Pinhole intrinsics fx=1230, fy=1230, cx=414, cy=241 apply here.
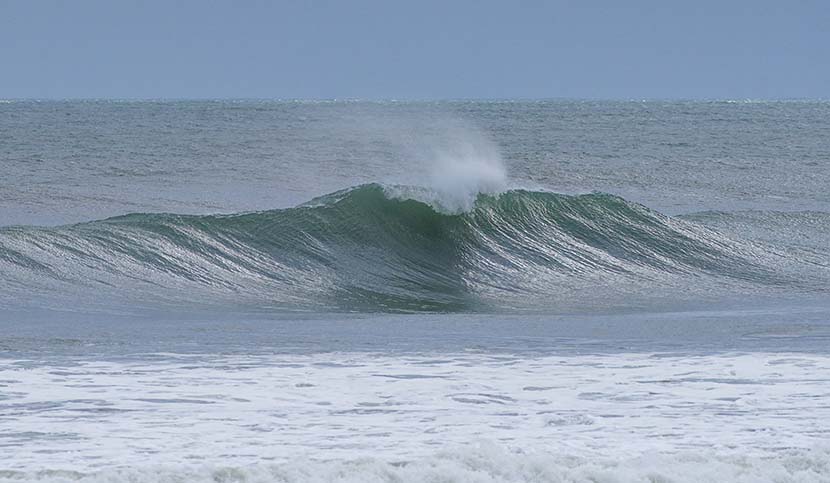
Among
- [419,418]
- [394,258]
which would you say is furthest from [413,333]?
[394,258]

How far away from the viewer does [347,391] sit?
23.4 feet

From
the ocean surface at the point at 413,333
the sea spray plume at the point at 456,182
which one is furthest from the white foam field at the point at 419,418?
the sea spray plume at the point at 456,182

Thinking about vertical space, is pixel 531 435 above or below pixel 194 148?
below

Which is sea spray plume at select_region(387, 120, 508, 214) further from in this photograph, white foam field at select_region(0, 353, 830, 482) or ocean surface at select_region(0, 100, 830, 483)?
white foam field at select_region(0, 353, 830, 482)

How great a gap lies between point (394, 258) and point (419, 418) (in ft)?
28.4

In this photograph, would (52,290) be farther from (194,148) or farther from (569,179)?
(194,148)

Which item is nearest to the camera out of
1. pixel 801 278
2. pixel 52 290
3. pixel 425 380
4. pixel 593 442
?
pixel 593 442

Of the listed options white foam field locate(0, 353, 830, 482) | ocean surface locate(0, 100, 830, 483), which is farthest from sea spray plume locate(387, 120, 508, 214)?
white foam field locate(0, 353, 830, 482)

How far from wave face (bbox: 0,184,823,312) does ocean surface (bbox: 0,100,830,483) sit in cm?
5

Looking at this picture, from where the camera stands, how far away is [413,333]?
9625 mm

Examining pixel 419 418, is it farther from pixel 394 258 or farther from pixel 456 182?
pixel 456 182

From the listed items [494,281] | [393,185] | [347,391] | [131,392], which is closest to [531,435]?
[347,391]

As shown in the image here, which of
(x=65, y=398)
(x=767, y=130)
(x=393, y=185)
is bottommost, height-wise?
(x=65, y=398)

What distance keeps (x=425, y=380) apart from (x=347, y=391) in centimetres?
56
